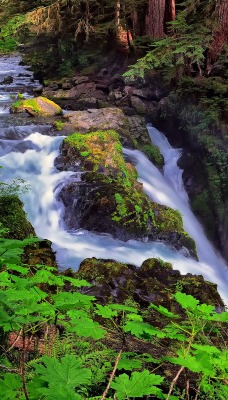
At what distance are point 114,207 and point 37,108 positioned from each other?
719 centimetres

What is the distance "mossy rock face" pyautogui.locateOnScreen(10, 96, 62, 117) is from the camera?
1437cm

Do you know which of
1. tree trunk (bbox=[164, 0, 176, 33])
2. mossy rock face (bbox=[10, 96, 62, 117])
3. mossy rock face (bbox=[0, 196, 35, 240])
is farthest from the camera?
tree trunk (bbox=[164, 0, 176, 33])

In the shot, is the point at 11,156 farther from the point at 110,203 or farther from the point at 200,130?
the point at 200,130

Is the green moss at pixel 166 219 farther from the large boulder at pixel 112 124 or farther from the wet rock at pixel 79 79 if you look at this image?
the wet rock at pixel 79 79

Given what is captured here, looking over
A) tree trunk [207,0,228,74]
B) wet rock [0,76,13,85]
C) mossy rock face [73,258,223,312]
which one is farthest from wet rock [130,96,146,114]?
mossy rock face [73,258,223,312]

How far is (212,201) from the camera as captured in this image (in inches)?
434

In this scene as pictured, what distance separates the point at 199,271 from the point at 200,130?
4.97m

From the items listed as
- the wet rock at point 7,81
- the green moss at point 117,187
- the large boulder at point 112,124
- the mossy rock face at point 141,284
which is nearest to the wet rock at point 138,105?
the large boulder at point 112,124

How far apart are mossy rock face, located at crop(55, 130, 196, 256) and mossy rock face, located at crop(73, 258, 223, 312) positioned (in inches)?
85.7

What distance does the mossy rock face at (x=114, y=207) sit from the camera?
29.7 ft

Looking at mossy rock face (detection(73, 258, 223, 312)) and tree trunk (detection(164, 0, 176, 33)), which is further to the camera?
tree trunk (detection(164, 0, 176, 33))

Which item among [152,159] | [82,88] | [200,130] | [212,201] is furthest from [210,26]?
[82,88]

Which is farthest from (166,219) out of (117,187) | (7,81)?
(7,81)

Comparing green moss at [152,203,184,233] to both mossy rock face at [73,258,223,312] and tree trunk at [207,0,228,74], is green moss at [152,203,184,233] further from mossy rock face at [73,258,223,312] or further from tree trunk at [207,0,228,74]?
tree trunk at [207,0,228,74]
